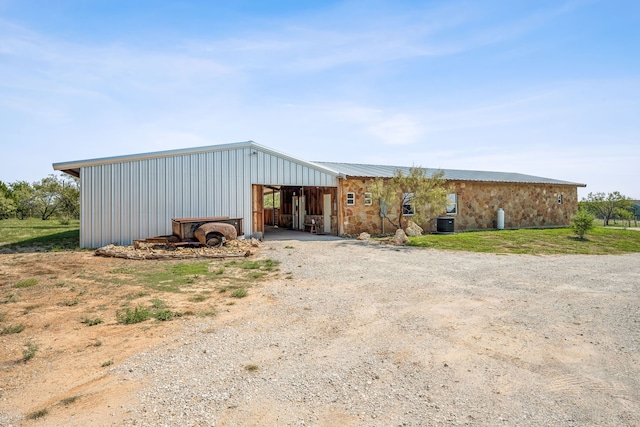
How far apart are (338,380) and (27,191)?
45.4 m

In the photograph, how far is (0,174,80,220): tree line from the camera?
35.2 m

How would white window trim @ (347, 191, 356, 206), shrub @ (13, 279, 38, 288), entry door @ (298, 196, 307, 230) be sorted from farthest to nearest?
entry door @ (298, 196, 307, 230), white window trim @ (347, 191, 356, 206), shrub @ (13, 279, 38, 288)

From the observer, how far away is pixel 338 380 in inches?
149

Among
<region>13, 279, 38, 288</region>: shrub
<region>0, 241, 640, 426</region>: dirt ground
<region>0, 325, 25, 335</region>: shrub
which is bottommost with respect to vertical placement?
<region>0, 241, 640, 426</region>: dirt ground

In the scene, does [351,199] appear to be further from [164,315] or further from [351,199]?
[164,315]

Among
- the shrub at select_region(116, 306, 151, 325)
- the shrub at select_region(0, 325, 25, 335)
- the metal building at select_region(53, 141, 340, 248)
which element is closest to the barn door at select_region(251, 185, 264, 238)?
the metal building at select_region(53, 141, 340, 248)

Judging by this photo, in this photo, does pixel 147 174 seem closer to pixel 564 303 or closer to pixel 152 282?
pixel 152 282

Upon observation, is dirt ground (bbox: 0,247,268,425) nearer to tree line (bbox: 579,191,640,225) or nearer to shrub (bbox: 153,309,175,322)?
shrub (bbox: 153,309,175,322)

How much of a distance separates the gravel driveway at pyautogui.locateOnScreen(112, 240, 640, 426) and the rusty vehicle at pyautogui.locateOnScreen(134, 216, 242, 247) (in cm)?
648

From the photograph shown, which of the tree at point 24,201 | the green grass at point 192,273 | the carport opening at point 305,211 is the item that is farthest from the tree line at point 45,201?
the green grass at point 192,273

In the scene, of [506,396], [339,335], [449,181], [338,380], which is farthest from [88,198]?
[449,181]

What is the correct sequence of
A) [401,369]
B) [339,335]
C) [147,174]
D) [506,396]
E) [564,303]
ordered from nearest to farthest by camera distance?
[506,396], [401,369], [339,335], [564,303], [147,174]

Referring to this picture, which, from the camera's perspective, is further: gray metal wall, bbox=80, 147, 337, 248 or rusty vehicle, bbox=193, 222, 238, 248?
gray metal wall, bbox=80, 147, 337, 248

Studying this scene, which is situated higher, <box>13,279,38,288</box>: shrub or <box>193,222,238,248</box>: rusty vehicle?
<box>193,222,238,248</box>: rusty vehicle
